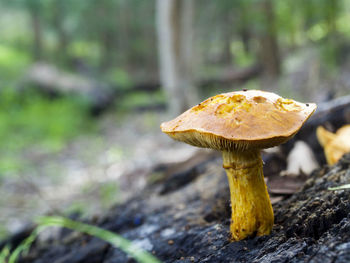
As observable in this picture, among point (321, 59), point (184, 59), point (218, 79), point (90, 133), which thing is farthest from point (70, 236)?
point (218, 79)

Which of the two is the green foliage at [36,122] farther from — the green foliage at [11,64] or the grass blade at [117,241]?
the grass blade at [117,241]

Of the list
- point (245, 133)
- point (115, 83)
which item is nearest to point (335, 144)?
point (245, 133)

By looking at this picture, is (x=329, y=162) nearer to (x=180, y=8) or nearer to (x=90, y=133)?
(x=180, y=8)

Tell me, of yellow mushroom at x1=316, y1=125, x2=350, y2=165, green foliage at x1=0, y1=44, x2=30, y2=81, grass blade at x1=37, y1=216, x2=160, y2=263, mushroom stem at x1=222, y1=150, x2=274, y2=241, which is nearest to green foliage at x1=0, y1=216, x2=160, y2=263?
grass blade at x1=37, y1=216, x2=160, y2=263

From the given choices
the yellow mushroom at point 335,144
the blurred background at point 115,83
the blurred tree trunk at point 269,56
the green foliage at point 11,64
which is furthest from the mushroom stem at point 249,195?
the green foliage at point 11,64

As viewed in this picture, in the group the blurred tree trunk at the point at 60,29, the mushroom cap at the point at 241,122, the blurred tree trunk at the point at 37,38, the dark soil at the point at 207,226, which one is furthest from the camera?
the blurred tree trunk at the point at 37,38
